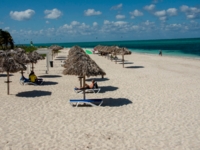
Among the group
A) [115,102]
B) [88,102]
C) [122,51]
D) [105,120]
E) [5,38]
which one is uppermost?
[5,38]

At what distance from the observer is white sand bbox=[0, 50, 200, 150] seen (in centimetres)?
642

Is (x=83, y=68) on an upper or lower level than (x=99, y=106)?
upper

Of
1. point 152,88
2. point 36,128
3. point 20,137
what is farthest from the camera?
point 152,88

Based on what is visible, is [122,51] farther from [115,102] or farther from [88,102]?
[88,102]

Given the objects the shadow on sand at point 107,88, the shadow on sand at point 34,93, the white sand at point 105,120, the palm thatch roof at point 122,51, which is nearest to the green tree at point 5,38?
the palm thatch roof at point 122,51

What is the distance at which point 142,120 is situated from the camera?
26.8ft

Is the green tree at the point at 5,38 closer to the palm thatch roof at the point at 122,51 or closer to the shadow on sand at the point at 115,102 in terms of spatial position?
the palm thatch roof at the point at 122,51

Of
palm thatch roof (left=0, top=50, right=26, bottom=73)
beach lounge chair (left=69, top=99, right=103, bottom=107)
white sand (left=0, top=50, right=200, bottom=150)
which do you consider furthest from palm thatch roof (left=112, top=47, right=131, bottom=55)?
beach lounge chair (left=69, top=99, right=103, bottom=107)

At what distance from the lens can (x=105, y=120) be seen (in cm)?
818

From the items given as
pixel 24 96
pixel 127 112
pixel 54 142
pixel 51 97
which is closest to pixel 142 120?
pixel 127 112

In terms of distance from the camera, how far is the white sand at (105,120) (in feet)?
21.1

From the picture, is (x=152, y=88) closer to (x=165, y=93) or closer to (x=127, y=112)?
(x=165, y=93)

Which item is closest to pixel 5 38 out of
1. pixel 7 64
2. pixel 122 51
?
pixel 122 51

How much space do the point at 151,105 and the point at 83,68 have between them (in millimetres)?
3354
